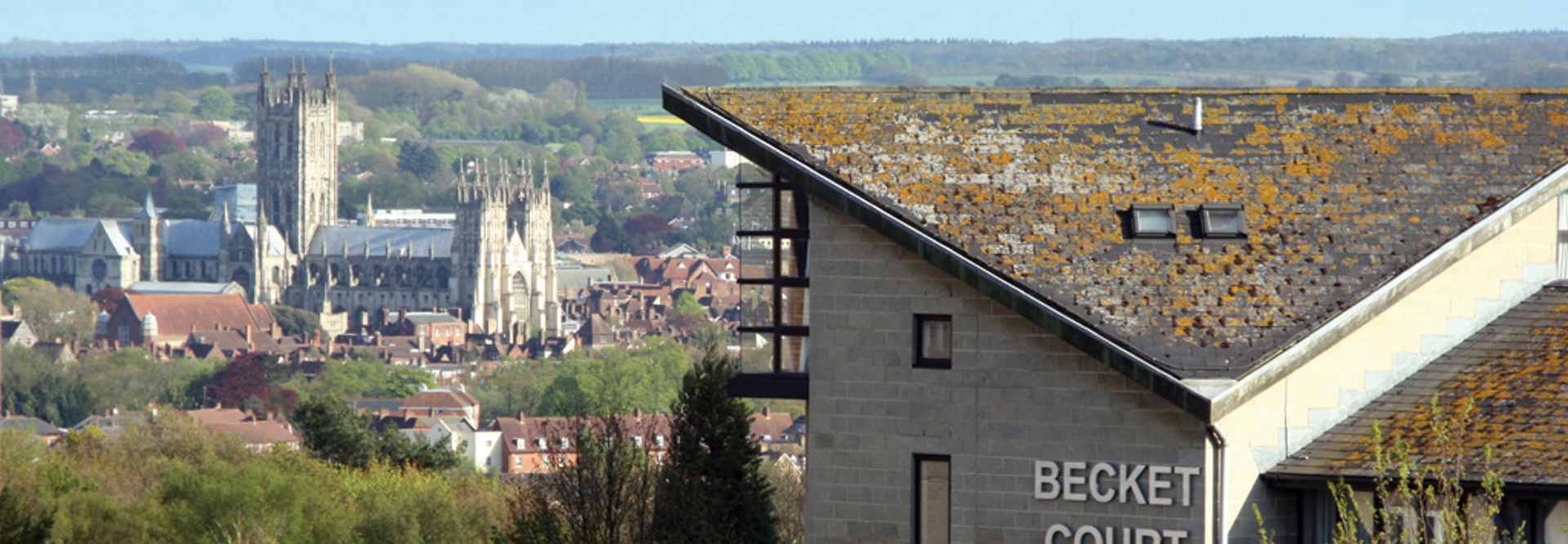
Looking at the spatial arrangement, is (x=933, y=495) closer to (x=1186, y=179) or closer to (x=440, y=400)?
(x=1186, y=179)

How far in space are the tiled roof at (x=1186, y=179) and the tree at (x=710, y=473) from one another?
16.0 ft

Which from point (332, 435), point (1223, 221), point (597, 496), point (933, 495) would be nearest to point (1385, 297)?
point (1223, 221)

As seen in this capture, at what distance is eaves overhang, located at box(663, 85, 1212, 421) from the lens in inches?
486

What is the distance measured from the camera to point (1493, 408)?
1254cm

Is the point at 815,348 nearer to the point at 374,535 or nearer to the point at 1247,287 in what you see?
the point at 1247,287

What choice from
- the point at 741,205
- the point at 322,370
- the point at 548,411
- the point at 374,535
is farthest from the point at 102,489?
the point at 322,370

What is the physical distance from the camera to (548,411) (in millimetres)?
138000

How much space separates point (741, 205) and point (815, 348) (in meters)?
1.58

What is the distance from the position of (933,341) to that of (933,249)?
0.60 metres

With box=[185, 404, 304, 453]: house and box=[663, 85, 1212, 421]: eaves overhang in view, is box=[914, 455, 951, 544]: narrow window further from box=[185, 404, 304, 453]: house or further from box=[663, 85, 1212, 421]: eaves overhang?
box=[185, 404, 304, 453]: house

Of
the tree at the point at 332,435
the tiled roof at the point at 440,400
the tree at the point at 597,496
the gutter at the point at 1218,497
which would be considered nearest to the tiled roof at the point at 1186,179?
the gutter at the point at 1218,497

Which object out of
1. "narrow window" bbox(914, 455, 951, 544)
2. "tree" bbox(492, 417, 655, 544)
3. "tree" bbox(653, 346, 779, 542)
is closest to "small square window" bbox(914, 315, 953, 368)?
"narrow window" bbox(914, 455, 951, 544)

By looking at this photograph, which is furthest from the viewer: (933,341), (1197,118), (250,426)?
(250,426)

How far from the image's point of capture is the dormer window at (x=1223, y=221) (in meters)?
13.0
